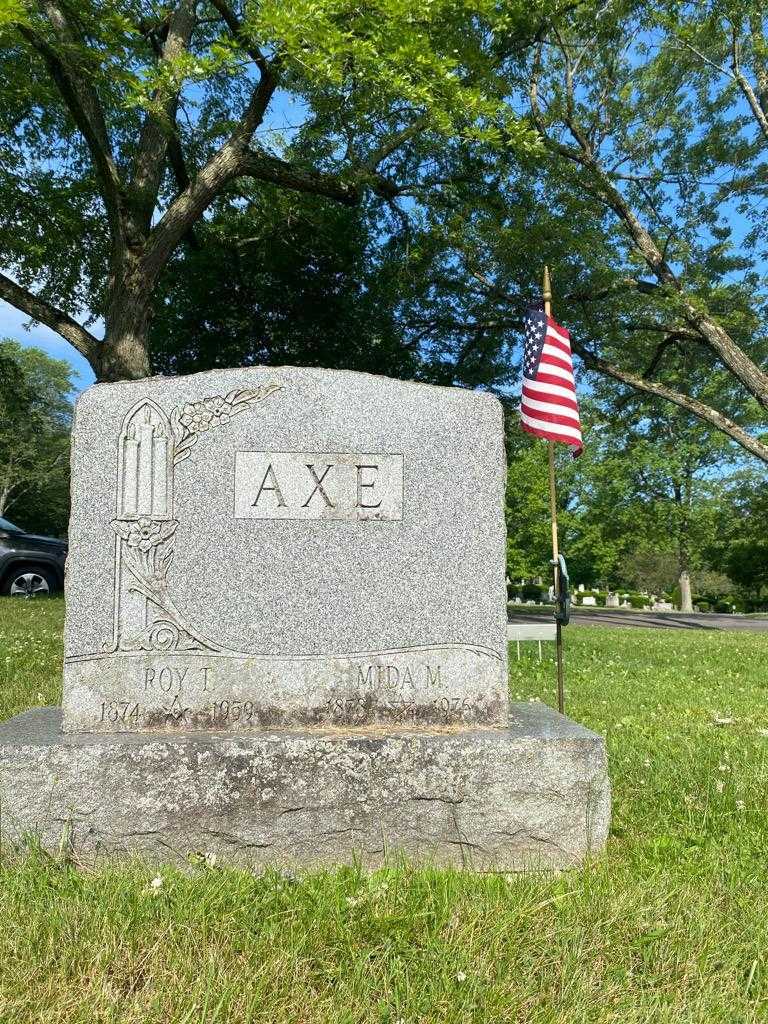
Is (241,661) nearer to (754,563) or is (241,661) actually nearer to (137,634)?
(137,634)

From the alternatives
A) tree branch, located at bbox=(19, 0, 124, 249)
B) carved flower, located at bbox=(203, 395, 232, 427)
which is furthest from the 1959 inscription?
tree branch, located at bbox=(19, 0, 124, 249)

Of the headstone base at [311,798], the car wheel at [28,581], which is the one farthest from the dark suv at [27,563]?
the headstone base at [311,798]

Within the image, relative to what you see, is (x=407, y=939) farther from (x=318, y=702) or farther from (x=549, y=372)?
(x=549, y=372)

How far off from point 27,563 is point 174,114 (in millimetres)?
8749

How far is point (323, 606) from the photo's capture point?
131 inches

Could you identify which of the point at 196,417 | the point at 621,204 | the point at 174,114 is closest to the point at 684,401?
the point at 621,204

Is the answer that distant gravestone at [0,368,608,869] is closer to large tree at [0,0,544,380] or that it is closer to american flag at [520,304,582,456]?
american flag at [520,304,582,456]

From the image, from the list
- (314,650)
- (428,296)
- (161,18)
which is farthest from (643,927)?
(428,296)

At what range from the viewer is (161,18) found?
405 inches

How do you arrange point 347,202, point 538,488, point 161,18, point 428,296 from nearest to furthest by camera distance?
1. point 161,18
2. point 347,202
3. point 428,296
4. point 538,488

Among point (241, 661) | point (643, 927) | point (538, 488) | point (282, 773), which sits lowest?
point (643, 927)

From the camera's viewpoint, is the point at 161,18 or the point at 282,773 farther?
the point at 161,18

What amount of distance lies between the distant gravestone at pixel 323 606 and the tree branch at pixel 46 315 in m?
6.85

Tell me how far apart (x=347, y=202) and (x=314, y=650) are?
982 cm
